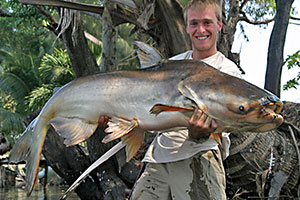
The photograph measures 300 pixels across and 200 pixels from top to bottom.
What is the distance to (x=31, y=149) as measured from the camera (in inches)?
97.3

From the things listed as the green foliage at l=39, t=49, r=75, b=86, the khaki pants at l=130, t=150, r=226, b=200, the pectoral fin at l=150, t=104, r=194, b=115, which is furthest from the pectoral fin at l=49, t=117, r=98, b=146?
the green foliage at l=39, t=49, r=75, b=86

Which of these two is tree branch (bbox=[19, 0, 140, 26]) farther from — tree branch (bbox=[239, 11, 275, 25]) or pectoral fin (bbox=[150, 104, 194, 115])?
tree branch (bbox=[239, 11, 275, 25])

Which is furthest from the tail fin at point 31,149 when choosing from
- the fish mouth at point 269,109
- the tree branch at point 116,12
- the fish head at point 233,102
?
the tree branch at point 116,12

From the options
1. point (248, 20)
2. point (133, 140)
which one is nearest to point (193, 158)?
point (133, 140)

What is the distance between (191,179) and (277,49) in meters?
5.02

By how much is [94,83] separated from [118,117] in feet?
0.87

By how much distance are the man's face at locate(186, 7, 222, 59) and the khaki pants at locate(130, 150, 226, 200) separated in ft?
2.57

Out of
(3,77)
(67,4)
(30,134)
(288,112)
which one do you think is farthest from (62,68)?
(30,134)

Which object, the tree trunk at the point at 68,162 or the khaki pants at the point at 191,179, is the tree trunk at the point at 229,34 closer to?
the tree trunk at the point at 68,162

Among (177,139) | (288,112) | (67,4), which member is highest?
(67,4)

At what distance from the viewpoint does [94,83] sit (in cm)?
234

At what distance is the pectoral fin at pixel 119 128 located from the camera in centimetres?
219

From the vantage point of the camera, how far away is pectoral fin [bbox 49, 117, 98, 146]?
7.86ft

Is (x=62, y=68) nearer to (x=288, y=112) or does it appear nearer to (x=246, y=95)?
(x=288, y=112)
